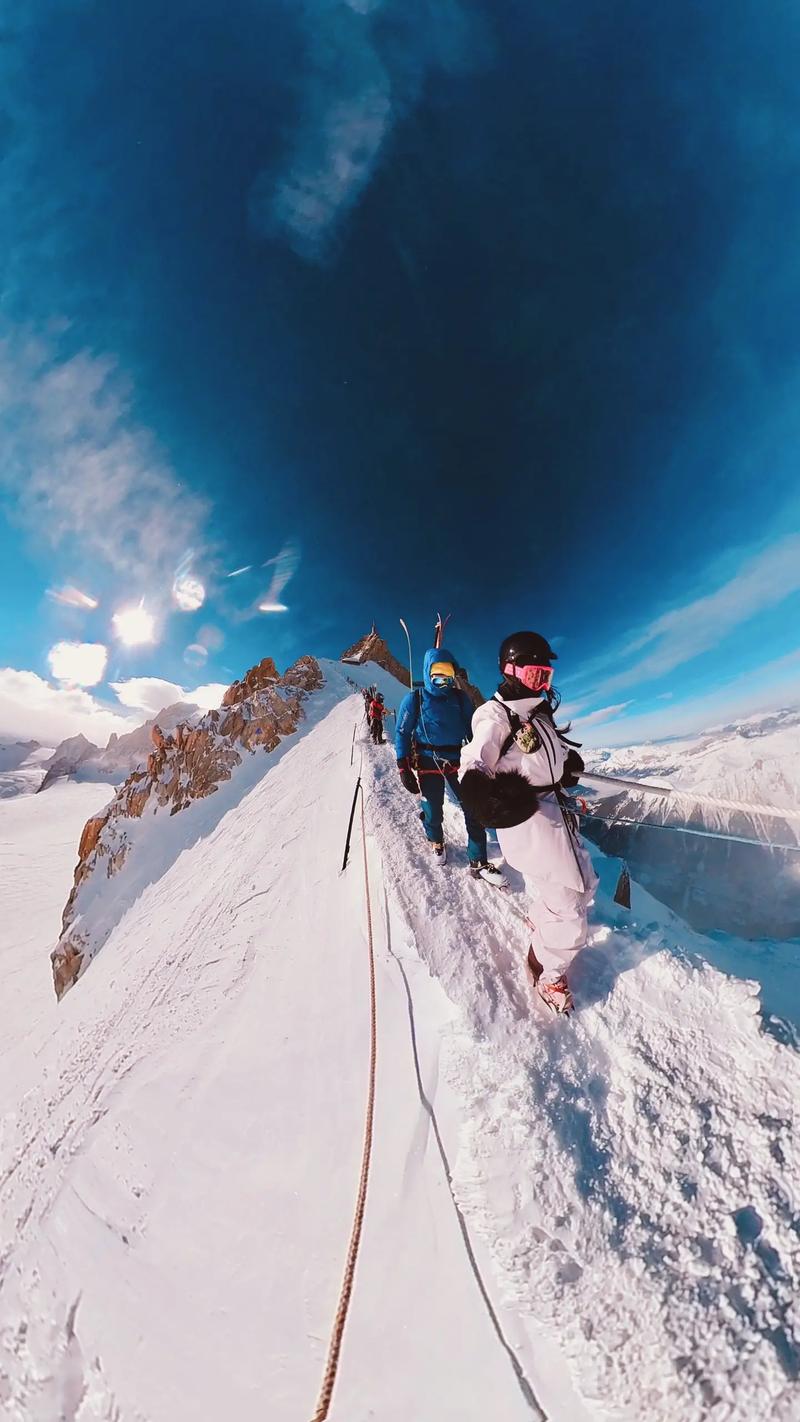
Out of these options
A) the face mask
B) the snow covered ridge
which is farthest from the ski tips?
the snow covered ridge

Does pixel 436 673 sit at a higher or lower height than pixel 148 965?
higher

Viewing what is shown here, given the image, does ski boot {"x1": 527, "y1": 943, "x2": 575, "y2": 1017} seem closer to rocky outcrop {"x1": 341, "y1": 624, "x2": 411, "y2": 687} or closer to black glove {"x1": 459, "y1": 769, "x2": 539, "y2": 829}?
black glove {"x1": 459, "y1": 769, "x2": 539, "y2": 829}

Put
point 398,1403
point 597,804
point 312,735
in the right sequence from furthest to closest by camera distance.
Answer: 1. point 312,735
2. point 597,804
3. point 398,1403

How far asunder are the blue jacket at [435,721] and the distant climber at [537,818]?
2.25 m

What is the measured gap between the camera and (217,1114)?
3045mm

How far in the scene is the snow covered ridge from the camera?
54.6 feet

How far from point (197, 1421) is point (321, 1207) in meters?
0.71

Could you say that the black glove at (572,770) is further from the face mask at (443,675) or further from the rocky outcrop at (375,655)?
the rocky outcrop at (375,655)

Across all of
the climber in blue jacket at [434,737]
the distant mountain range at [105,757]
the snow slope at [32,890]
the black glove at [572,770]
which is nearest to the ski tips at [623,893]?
the climber in blue jacket at [434,737]

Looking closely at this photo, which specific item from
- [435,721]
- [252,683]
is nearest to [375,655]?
[252,683]

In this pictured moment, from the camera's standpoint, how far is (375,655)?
179 ft

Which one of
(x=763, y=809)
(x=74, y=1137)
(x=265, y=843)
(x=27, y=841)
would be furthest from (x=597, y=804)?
(x=27, y=841)

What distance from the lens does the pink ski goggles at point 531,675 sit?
9.86ft

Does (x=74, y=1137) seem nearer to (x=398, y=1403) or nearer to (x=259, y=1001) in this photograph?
(x=259, y=1001)
